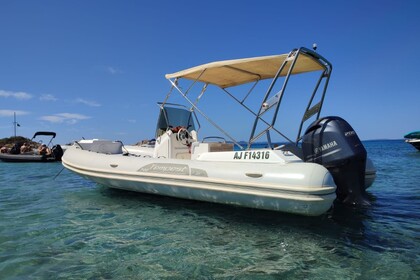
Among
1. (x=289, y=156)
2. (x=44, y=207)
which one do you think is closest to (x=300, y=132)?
(x=289, y=156)

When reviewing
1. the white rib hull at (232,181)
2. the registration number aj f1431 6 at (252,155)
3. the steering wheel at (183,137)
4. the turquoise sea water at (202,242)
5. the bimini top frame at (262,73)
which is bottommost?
the turquoise sea water at (202,242)

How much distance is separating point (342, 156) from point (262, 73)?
2.64 m

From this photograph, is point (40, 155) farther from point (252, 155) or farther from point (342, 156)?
point (342, 156)

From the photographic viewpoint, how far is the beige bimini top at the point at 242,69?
5.49 meters

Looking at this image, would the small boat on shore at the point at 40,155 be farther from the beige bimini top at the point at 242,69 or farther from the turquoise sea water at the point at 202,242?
the beige bimini top at the point at 242,69

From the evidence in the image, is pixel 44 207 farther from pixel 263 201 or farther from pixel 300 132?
pixel 300 132

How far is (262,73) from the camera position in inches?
255

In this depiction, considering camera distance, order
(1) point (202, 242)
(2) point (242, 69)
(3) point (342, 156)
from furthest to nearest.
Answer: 1. (2) point (242, 69)
2. (3) point (342, 156)
3. (1) point (202, 242)

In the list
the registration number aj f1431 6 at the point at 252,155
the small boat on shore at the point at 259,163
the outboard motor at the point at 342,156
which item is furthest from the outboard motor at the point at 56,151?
the outboard motor at the point at 342,156

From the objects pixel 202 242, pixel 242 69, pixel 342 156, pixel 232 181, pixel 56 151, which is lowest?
pixel 202 242

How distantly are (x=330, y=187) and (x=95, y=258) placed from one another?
9.47 feet

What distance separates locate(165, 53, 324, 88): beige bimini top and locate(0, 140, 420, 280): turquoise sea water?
2.47 metres

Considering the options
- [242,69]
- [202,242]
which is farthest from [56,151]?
[202,242]

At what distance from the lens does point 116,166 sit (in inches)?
239
